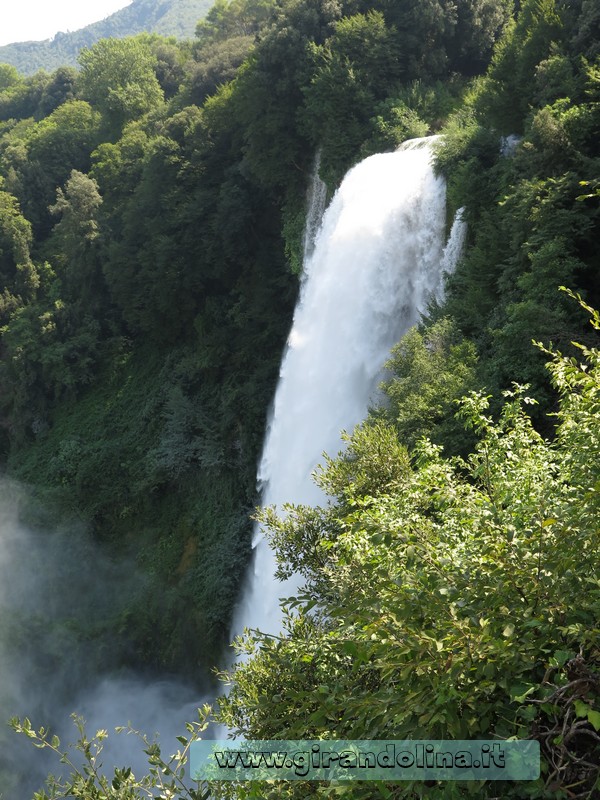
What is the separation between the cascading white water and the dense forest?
4.18ft

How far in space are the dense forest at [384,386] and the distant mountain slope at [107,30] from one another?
10506 centimetres

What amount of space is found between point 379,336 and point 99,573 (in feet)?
44.8

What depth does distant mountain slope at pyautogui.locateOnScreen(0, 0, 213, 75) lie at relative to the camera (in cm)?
13625

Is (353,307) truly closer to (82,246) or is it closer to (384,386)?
(384,386)

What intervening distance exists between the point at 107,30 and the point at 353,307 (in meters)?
168

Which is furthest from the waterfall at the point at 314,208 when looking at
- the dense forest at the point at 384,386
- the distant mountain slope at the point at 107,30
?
the distant mountain slope at the point at 107,30

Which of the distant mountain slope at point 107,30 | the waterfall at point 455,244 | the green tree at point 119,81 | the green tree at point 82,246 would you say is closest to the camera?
the waterfall at point 455,244

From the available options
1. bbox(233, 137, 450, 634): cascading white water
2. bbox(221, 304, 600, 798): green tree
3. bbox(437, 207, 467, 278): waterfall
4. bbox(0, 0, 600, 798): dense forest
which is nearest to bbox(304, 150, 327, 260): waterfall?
bbox(0, 0, 600, 798): dense forest

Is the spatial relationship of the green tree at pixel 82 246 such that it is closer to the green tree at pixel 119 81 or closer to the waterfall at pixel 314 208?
the green tree at pixel 119 81

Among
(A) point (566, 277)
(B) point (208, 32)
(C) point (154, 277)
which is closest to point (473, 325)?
(A) point (566, 277)

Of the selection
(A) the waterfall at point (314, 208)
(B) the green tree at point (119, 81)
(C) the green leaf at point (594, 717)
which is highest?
(B) the green tree at point (119, 81)

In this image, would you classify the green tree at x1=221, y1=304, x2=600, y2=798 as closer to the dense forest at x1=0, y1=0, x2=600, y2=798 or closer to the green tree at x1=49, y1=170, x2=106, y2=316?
the dense forest at x1=0, y1=0, x2=600, y2=798

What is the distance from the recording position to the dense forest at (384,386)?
14.1 ft

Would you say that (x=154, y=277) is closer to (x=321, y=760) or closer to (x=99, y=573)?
(x=99, y=573)
